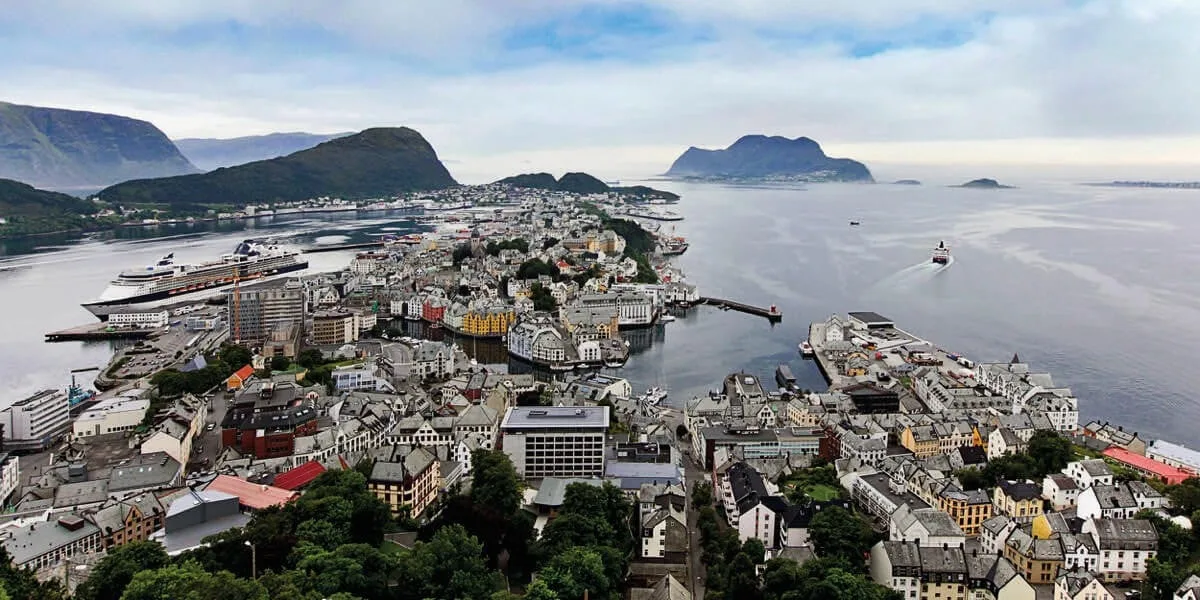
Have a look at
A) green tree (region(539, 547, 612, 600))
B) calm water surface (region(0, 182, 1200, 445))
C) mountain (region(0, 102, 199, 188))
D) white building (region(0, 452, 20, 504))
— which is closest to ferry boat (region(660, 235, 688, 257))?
calm water surface (region(0, 182, 1200, 445))

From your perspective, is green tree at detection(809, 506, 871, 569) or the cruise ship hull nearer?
green tree at detection(809, 506, 871, 569)

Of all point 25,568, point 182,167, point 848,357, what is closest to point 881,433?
point 848,357

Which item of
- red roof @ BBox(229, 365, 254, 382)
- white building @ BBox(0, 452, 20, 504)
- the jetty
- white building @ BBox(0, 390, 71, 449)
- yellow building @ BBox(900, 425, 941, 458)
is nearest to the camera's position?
white building @ BBox(0, 452, 20, 504)

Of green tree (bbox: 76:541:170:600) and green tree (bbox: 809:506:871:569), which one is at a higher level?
green tree (bbox: 76:541:170:600)

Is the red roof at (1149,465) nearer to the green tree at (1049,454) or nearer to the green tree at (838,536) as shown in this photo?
the green tree at (1049,454)

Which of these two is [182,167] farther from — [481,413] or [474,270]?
[481,413]

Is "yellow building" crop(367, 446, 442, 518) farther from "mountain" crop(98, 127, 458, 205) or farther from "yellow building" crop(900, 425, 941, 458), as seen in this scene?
"mountain" crop(98, 127, 458, 205)
